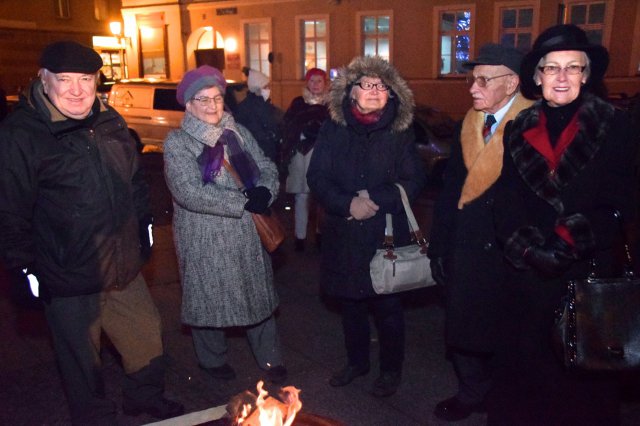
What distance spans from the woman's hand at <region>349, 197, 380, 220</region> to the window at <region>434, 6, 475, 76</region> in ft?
60.3

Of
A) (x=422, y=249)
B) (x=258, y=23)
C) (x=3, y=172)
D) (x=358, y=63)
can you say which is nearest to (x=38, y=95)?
(x=3, y=172)

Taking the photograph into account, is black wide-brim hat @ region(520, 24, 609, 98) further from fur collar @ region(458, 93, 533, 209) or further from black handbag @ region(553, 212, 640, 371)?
black handbag @ region(553, 212, 640, 371)

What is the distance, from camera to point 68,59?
129 inches

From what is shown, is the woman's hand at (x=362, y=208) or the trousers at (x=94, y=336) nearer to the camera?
the trousers at (x=94, y=336)

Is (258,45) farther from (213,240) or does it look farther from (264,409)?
(264,409)

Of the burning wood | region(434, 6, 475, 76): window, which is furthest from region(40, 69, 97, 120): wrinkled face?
region(434, 6, 475, 76): window

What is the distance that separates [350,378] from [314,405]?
1.12 feet

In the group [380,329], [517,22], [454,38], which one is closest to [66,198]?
[380,329]

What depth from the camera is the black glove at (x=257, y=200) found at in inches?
159

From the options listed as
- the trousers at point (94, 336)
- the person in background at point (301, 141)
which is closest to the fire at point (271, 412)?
the trousers at point (94, 336)

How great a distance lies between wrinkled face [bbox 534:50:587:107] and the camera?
9.91ft

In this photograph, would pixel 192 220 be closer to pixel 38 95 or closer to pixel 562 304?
pixel 38 95

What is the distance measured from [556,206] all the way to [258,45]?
25.6m

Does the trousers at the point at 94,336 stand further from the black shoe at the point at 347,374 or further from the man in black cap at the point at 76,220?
the black shoe at the point at 347,374
